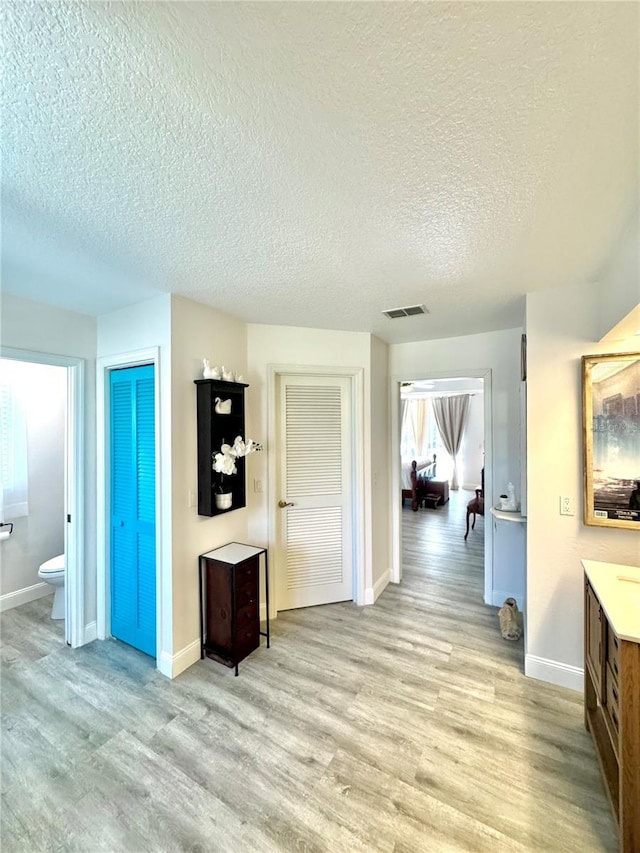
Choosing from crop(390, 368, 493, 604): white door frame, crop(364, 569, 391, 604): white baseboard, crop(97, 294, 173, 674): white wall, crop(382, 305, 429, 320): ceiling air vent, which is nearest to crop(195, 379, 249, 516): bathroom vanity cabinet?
crop(97, 294, 173, 674): white wall

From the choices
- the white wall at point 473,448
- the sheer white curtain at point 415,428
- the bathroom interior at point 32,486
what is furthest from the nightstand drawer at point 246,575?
the white wall at point 473,448

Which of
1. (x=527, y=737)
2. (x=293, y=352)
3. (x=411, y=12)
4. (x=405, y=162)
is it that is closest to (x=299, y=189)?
(x=405, y=162)

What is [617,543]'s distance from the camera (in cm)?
200

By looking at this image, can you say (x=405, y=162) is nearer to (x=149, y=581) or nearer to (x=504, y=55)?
(x=504, y=55)

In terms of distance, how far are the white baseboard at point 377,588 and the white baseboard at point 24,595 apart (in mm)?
3075

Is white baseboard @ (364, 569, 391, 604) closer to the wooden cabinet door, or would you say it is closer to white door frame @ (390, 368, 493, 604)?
white door frame @ (390, 368, 493, 604)

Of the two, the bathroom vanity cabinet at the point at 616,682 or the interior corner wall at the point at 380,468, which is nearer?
the bathroom vanity cabinet at the point at 616,682

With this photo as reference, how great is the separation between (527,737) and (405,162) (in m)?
2.72

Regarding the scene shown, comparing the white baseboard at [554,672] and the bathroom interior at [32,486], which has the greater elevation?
the bathroom interior at [32,486]

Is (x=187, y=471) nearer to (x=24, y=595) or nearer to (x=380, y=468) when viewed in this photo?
(x=380, y=468)

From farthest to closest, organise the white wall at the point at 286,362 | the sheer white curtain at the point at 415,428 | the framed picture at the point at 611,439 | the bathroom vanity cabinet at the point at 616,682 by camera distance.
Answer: the sheer white curtain at the point at 415,428
the white wall at the point at 286,362
the framed picture at the point at 611,439
the bathroom vanity cabinet at the point at 616,682

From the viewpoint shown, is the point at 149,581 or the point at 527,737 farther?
the point at 149,581

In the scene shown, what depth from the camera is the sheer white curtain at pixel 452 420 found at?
27.2ft

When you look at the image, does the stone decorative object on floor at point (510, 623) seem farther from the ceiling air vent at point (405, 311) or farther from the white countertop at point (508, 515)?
the ceiling air vent at point (405, 311)
